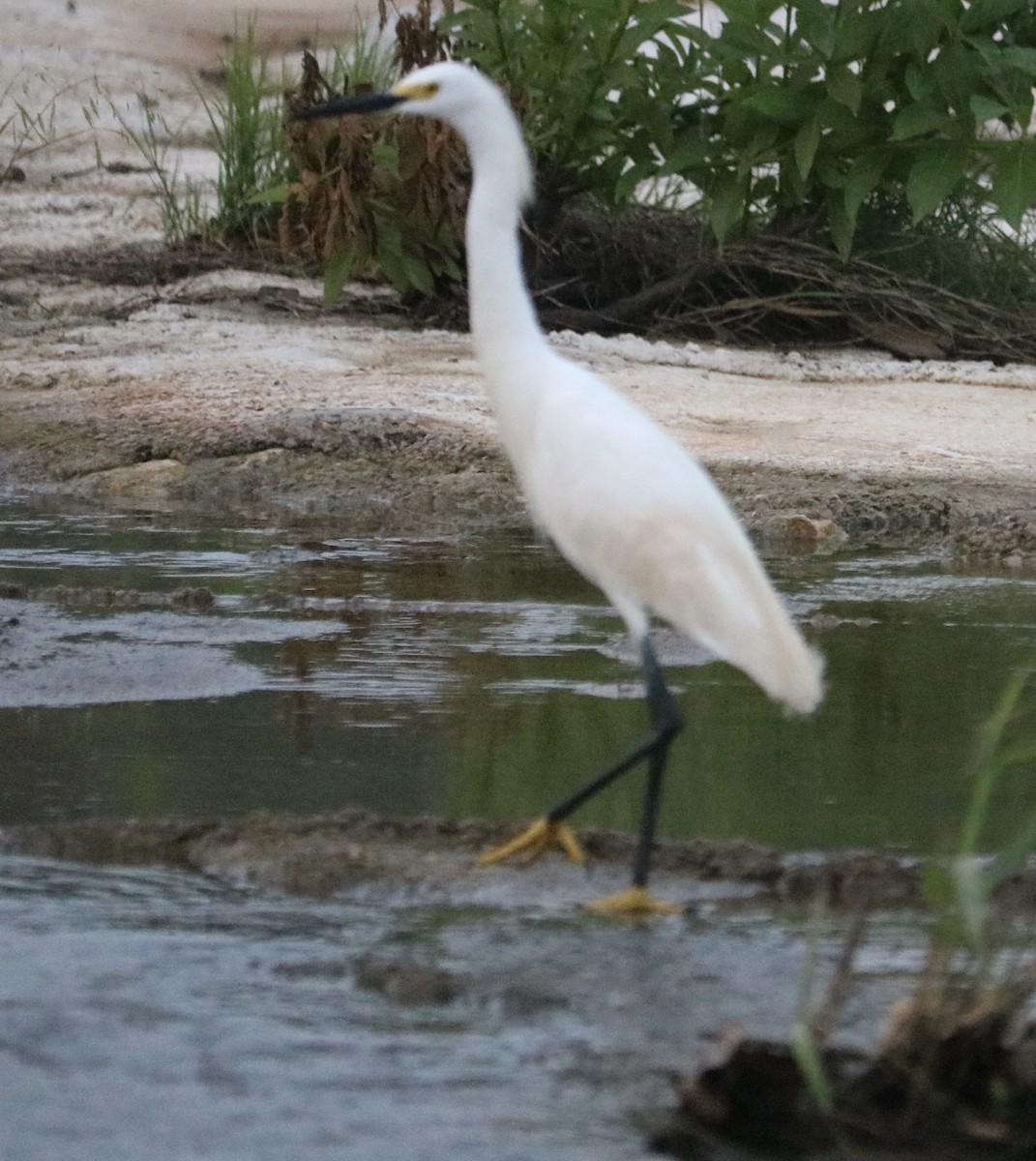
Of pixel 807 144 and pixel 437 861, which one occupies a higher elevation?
pixel 807 144

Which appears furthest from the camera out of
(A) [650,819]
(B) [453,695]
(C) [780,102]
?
(C) [780,102]

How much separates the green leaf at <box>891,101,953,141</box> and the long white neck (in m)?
4.39

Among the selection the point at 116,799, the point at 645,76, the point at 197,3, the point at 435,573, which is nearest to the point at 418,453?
the point at 435,573

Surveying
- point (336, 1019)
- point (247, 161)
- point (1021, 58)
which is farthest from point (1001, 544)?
point (247, 161)

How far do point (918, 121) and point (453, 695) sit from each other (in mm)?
4412

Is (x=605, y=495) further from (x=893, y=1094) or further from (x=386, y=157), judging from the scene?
(x=386, y=157)

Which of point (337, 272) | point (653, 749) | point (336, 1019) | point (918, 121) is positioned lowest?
point (336, 1019)

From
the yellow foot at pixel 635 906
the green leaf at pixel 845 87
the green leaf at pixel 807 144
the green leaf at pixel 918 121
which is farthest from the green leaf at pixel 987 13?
the yellow foot at pixel 635 906

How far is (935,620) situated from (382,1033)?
117 inches

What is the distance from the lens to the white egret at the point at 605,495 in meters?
3.56

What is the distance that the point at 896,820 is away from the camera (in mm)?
3658

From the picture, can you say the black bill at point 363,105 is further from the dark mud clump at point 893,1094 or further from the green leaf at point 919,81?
the green leaf at point 919,81

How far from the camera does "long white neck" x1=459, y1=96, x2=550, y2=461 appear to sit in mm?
3922

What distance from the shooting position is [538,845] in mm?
3510
